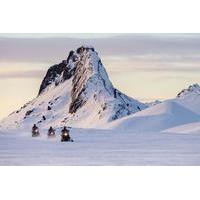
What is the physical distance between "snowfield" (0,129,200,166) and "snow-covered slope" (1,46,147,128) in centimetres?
16

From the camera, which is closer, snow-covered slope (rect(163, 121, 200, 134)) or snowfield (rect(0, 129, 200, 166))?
snowfield (rect(0, 129, 200, 166))

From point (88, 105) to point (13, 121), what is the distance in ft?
2.75

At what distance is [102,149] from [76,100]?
628mm

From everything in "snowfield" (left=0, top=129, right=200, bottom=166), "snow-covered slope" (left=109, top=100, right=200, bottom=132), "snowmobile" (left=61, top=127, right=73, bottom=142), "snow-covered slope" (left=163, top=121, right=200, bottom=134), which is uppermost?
"snow-covered slope" (left=109, top=100, right=200, bottom=132)

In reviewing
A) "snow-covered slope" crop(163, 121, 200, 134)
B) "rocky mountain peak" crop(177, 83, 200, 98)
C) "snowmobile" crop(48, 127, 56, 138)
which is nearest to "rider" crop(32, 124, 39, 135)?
"snowmobile" crop(48, 127, 56, 138)

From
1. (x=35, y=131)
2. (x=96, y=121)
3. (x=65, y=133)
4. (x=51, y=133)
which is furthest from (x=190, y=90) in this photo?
(x=35, y=131)

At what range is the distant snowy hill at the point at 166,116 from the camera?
10.9 m

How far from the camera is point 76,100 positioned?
1098cm

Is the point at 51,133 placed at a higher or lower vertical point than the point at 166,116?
lower

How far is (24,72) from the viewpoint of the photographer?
1092 centimetres

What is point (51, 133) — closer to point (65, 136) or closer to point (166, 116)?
point (65, 136)

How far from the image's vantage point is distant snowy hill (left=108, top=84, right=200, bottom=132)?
10.9 metres

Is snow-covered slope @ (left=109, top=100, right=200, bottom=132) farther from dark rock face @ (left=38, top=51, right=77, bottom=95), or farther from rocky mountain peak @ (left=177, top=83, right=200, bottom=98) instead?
dark rock face @ (left=38, top=51, right=77, bottom=95)
